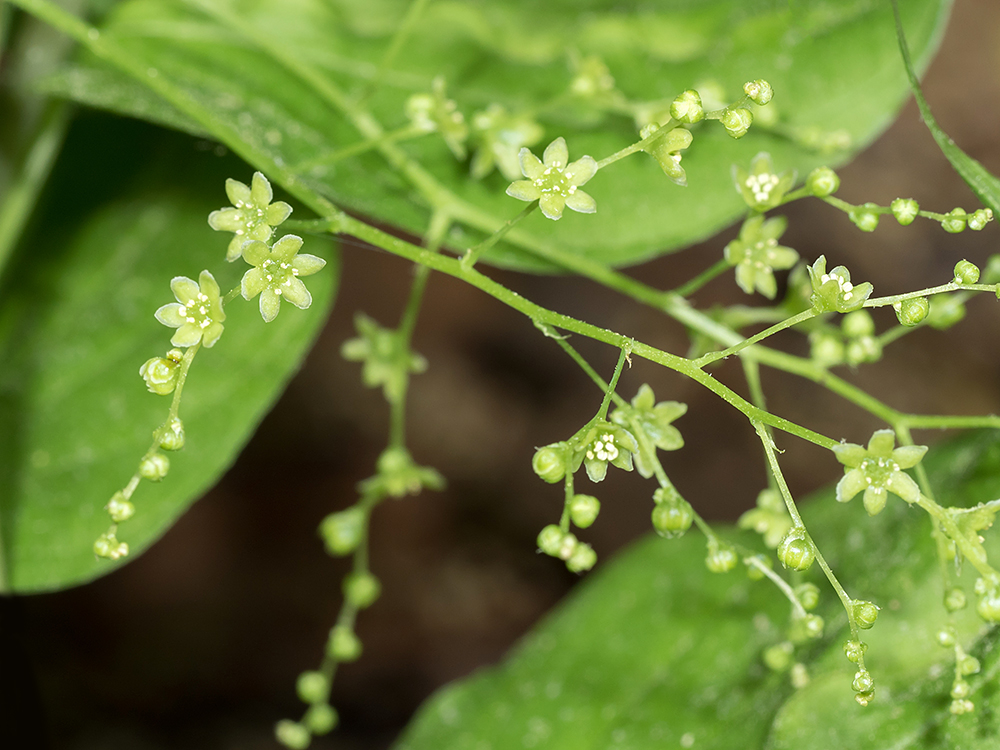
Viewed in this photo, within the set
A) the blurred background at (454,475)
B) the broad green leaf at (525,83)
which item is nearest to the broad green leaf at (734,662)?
the broad green leaf at (525,83)

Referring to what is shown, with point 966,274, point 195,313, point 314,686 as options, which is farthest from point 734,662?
point 195,313

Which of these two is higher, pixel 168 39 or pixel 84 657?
pixel 168 39

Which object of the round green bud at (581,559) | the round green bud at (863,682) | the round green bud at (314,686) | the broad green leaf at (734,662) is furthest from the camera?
the round green bud at (314,686)

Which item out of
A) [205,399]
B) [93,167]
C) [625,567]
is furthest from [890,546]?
[93,167]

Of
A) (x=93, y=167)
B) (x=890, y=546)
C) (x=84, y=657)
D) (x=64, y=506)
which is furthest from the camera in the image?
(x=84, y=657)

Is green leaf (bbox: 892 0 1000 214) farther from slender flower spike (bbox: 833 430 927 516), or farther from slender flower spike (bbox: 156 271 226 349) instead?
slender flower spike (bbox: 156 271 226 349)

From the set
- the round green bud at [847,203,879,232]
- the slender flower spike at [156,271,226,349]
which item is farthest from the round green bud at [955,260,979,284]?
the slender flower spike at [156,271,226,349]

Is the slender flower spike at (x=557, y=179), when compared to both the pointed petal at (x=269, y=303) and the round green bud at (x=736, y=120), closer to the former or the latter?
the round green bud at (x=736, y=120)

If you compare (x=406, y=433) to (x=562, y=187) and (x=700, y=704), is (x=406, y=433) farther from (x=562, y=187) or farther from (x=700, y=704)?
(x=562, y=187)
